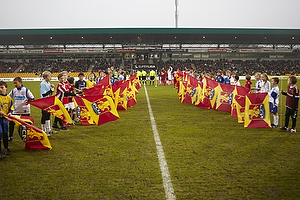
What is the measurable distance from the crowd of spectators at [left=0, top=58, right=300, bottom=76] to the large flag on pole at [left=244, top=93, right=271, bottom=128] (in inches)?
1749

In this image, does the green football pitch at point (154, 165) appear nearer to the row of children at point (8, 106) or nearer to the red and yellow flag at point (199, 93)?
the row of children at point (8, 106)

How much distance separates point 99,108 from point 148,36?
47720 mm

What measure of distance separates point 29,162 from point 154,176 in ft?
9.47

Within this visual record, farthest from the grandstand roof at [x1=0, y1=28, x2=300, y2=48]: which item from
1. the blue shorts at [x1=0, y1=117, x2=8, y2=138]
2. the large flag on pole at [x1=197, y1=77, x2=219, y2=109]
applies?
the blue shorts at [x1=0, y1=117, x2=8, y2=138]

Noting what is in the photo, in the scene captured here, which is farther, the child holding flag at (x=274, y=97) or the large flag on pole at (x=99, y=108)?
the large flag on pole at (x=99, y=108)

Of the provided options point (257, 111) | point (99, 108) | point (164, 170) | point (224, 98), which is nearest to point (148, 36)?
point (224, 98)

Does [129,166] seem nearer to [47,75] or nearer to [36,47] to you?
[47,75]

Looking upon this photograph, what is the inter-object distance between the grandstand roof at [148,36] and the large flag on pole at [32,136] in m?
47.6

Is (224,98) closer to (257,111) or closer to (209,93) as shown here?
(209,93)

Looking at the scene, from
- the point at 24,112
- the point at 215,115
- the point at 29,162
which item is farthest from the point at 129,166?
the point at 215,115

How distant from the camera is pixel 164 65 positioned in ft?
175

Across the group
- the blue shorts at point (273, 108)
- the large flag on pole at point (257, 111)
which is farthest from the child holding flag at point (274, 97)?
the large flag on pole at point (257, 111)

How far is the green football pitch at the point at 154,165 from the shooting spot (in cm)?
412

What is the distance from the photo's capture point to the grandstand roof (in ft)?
168
